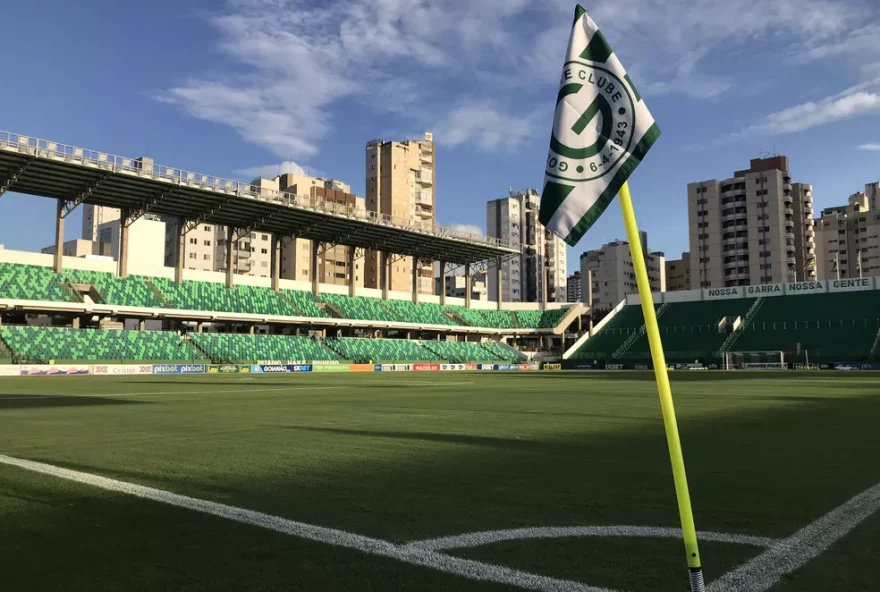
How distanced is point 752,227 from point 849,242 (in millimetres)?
34989

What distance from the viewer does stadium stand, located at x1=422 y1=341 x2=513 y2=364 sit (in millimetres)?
81750

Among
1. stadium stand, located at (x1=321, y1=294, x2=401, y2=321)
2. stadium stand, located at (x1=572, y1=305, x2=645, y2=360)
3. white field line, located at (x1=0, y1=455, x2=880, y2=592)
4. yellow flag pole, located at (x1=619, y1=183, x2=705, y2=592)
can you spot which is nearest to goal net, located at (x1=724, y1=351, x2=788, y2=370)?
stadium stand, located at (x1=572, y1=305, x2=645, y2=360)

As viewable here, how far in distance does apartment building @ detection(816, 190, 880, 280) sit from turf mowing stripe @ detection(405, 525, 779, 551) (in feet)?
503

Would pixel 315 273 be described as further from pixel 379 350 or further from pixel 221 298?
pixel 221 298

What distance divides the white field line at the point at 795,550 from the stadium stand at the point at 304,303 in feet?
230

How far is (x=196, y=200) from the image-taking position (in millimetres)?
62594

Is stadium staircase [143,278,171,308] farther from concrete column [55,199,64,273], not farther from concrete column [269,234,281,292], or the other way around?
concrete column [269,234,281,292]

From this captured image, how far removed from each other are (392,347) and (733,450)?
69407 millimetres

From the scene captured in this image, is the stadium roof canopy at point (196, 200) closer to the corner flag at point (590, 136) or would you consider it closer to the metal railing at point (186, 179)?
the metal railing at point (186, 179)

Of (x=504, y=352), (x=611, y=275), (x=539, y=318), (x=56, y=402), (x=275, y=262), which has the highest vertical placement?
(x=611, y=275)

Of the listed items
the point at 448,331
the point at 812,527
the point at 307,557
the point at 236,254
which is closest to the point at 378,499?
the point at 307,557

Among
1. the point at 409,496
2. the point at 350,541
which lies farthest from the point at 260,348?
the point at 350,541

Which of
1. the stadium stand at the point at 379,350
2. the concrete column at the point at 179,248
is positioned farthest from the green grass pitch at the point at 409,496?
the stadium stand at the point at 379,350

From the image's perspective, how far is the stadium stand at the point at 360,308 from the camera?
78.8 meters
